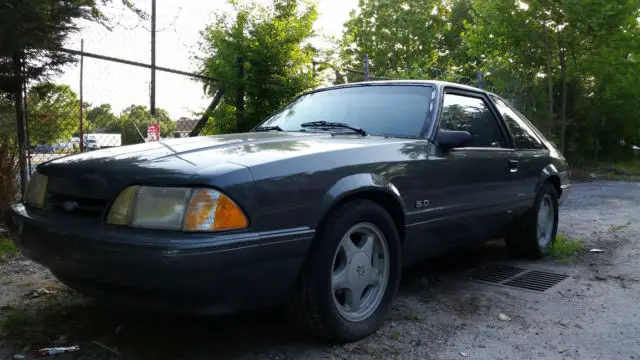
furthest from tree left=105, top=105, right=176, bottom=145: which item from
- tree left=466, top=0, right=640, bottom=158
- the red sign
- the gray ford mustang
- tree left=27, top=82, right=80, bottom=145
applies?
tree left=466, top=0, right=640, bottom=158

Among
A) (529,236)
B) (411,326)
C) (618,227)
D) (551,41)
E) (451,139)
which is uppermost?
(551,41)

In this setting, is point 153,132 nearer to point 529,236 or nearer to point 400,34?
point 529,236

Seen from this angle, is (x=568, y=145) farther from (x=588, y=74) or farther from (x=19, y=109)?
(x=19, y=109)

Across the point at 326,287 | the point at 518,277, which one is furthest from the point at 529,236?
the point at 326,287

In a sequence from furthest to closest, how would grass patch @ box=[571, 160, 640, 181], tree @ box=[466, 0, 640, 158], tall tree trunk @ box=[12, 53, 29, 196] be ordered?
grass patch @ box=[571, 160, 640, 181], tree @ box=[466, 0, 640, 158], tall tree trunk @ box=[12, 53, 29, 196]

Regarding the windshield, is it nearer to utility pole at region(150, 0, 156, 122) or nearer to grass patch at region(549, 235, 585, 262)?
utility pole at region(150, 0, 156, 122)

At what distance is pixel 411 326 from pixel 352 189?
931 mm

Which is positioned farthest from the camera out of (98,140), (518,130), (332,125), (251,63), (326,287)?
(251,63)

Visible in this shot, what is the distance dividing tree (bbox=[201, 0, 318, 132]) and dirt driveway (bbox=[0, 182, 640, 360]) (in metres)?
2.78

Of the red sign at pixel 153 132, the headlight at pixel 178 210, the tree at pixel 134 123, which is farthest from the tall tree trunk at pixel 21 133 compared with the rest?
the headlight at pixel 178 210

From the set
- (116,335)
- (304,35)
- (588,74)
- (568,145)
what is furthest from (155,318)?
(568,145)

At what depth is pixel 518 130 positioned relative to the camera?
186 inches

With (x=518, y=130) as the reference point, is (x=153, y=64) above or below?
above

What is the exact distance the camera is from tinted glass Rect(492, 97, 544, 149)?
15.1ft
